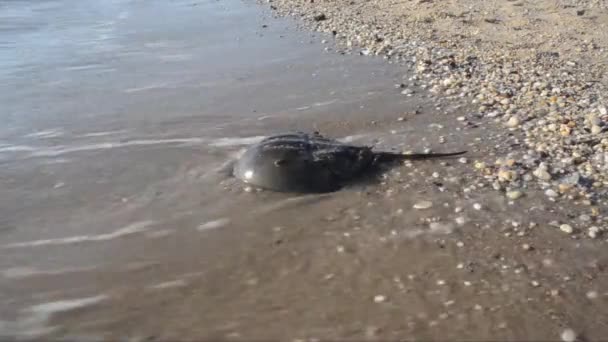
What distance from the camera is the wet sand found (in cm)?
273

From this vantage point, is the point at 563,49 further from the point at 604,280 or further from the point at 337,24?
the point at 604,280

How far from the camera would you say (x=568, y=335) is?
2.53 metres

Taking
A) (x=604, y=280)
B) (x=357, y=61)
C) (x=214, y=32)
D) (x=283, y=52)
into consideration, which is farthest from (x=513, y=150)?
(x=214, y=32)

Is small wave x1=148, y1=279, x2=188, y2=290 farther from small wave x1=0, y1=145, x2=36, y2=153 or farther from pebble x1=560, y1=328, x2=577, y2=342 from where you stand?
small wave x1=0, y1=145, x2=36, y2=153

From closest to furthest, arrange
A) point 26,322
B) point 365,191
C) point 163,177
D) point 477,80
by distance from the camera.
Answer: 1. point 26,322
2. point 365,191
3. point 163,177
4. point 477,80

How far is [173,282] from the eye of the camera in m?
3.04

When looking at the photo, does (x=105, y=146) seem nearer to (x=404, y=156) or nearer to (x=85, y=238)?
(x=85, y=238)

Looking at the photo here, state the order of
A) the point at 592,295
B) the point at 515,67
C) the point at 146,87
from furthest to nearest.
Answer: the point at 146,87 → the point at 515,67 → the point at 592,295

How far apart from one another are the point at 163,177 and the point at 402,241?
1827 mm

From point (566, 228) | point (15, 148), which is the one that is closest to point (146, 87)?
point (15, 148)

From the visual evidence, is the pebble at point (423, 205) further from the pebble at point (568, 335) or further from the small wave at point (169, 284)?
the small wave at point (169, 284)

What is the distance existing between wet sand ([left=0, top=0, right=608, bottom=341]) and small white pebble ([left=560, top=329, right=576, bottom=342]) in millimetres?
37

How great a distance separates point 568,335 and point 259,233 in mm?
1699

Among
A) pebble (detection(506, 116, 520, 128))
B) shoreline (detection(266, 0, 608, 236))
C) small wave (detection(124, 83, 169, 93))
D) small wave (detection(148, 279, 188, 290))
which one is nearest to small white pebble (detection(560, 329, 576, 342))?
shoreline (detection(266, 0, 608, 236))
